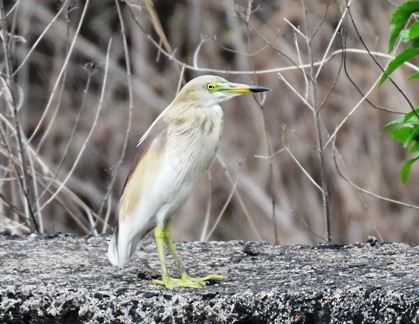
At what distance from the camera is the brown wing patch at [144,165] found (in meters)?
3.39

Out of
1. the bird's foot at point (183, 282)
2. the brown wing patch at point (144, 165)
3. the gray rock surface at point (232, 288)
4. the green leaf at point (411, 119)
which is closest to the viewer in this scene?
the gray rock surface at point (232, 288)

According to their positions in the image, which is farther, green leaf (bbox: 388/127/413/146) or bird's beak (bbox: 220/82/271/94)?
green leaf (bbox: 388/127/413/146)

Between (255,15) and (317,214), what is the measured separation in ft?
4.01

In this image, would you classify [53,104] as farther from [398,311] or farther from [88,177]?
[398,311]

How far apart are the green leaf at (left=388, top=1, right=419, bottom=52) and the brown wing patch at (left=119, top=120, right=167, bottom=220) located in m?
0.76

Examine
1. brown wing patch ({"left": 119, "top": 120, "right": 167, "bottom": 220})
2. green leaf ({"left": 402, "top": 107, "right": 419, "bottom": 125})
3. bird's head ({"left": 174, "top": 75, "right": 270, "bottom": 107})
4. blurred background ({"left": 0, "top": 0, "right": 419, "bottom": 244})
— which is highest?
bird's head ({"left": 174, "top": 75, "right": 270, "bottom": 107})

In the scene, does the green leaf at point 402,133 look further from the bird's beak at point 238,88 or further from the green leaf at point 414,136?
the bird's beak at point 238,88

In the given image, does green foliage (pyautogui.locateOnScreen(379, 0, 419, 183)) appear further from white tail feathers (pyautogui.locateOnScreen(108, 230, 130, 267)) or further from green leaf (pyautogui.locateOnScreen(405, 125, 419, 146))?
white tail feathers (pyautogui.locateOnScreen(108, 230, 130, 267))

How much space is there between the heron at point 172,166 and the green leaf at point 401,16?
1.73ft

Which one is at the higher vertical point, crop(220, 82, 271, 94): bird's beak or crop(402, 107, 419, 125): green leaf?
crop(220, 82, 271, 94): bird's beak

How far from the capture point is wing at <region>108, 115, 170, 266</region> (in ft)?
11.1

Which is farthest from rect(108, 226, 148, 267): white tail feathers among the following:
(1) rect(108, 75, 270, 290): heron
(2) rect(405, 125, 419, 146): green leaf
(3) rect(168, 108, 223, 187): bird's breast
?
(2) rect(405, 125, 419, 146): green leaf

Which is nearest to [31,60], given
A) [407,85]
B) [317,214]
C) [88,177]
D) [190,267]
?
[88,177]

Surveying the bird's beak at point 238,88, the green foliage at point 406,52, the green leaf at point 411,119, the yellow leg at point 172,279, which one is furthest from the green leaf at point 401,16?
the yellow leg at point 172,279
